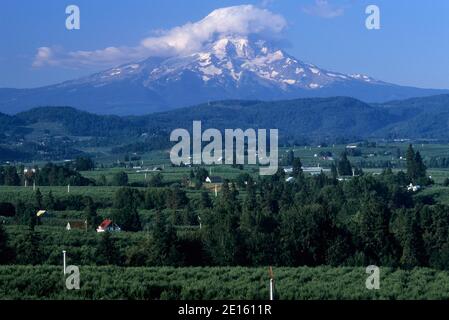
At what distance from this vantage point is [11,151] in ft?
425

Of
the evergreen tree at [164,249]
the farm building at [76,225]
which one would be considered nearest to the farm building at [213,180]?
the farm building at [76,225]

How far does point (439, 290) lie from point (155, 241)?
11.2 meters

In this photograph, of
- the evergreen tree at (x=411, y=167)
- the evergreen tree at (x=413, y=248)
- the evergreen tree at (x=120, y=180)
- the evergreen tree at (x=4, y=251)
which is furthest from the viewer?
the evergreen tree at (x=120, y=180)

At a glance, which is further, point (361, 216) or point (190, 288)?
point (361, 216)

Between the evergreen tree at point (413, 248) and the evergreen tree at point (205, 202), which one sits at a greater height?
the evergreen tree at point (205, 202)

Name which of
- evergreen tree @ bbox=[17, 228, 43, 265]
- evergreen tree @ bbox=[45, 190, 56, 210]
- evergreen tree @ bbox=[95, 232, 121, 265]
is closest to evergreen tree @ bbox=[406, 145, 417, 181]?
evergreen tree @ bbox=[45, 190, 56, 210]

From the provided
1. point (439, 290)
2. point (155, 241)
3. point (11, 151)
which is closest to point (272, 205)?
point (155, 241)

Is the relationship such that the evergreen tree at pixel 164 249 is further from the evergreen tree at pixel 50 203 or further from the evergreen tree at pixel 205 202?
the evergreen tree at pixel 50 203

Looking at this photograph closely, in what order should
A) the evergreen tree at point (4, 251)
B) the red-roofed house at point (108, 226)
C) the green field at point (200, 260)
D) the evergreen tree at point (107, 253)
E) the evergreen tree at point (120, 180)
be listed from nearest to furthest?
the green field at point (200, 260) < the evergreen tree at point (4, 251) < the evergreen tree at point (107, 253) < the red-roofed house at point (108, 226) < the evergreen tree at point (120, 180)

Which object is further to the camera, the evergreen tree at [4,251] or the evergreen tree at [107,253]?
the evergreen tree at [107,253]

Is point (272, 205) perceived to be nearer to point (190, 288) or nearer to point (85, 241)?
point (85, 241)

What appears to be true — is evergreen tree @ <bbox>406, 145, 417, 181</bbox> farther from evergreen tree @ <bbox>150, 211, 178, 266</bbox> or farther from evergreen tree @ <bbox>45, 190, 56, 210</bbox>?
evergreen tree @ <bbox>150, 211, 178, 266</bbox>

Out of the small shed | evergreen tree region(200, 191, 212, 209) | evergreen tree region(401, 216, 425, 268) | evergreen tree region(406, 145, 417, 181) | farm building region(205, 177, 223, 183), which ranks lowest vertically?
evergreen tree region(401, 216, 425, 268)
